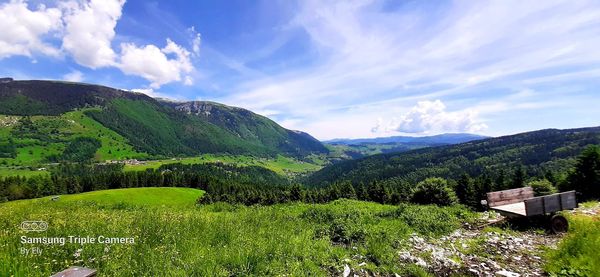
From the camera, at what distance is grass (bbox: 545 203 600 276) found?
8.80 metres

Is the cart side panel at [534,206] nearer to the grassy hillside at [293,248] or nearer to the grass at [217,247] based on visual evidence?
the grassy hillside at [293,248]

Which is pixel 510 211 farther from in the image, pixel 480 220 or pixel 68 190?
pixel 68 190

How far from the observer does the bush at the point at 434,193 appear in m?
41.6

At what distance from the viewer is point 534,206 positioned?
1399 cm

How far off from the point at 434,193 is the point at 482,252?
34271mm

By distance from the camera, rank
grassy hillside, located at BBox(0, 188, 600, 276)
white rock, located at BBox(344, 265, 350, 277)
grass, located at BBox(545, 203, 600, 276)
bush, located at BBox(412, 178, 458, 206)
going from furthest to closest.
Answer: bush, located at BBox(412, 178, 458, 206) < white rock, located at BBox(344, 265, 350, 277) < grass, located at BBox(545, 203, 600, 276) < grassy hillside, located at BBox(0, 188, 600, 276)

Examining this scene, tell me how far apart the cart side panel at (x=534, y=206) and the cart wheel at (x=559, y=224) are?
819 mm

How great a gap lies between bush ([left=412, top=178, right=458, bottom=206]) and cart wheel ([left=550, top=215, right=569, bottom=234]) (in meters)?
27.4

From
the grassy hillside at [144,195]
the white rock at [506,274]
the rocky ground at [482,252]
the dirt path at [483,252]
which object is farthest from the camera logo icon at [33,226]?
the grassy hillside at [144,195]

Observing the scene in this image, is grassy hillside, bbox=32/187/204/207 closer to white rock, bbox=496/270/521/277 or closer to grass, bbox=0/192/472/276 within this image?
grass, bbox=0/192/472/276

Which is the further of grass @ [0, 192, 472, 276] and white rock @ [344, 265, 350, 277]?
white rock @ [344, 265, 350, 277]

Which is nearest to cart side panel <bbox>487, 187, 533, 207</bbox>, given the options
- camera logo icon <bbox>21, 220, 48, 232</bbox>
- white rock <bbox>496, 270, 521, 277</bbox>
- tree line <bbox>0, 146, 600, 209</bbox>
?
white rock <bbox>496, 270, 521, 277</bbox>

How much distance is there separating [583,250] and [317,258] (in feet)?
29.2

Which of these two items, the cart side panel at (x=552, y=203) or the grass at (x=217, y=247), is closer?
the grass at (x=217, y=247)
